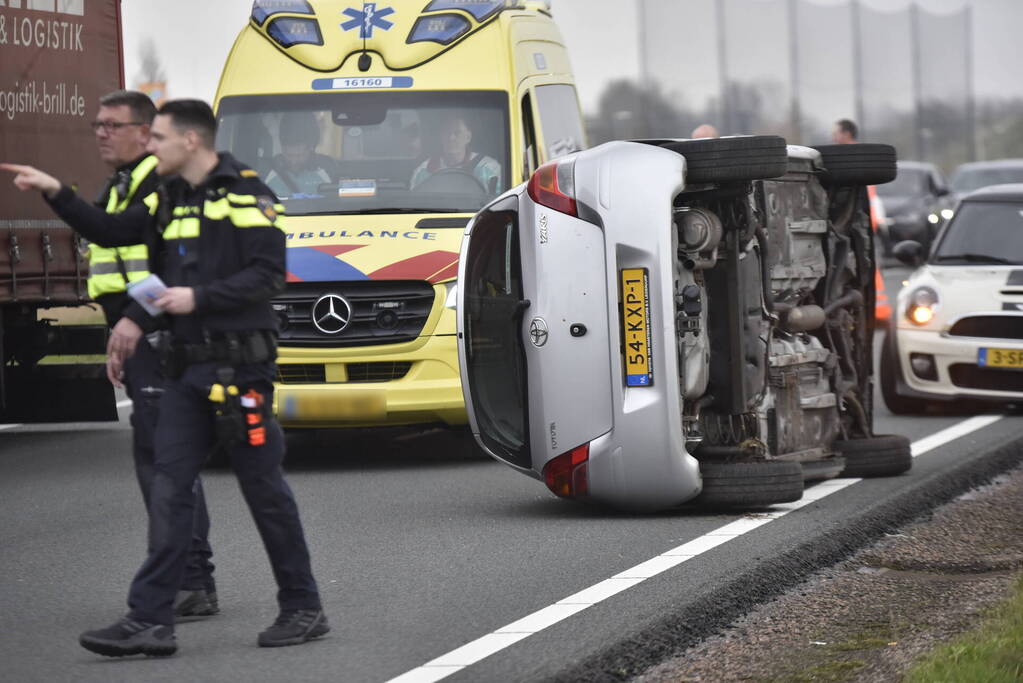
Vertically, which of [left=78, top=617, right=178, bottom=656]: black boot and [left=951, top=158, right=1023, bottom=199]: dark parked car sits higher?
[left=951, top=158, right=1023, bottom=199]: dark parked car

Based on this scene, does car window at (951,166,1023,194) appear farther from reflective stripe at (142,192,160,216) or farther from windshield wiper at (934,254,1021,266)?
reflective stripe at (142,192,160,216)

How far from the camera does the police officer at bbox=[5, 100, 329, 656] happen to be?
19.9ft

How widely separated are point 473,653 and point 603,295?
2797 mm

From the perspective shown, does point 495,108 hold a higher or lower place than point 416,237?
higher

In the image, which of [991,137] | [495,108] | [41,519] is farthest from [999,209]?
[991,137]

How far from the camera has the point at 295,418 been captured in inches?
428

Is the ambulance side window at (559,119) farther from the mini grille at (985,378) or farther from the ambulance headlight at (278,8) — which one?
the mini grille at (985,378)

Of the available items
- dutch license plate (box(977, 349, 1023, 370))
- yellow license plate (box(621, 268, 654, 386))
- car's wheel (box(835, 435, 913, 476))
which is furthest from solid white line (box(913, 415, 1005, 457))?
yellow license plate (box(621, 268, 654, 386))

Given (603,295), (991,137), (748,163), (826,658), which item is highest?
(991,137)

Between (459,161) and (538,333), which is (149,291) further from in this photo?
(459,161)

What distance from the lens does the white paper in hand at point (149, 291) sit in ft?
19.9

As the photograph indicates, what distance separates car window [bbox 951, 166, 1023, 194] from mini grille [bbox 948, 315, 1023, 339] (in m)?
21.3

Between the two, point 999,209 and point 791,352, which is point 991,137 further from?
point 791,352

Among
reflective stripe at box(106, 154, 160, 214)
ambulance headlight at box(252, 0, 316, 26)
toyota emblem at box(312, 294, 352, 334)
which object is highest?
ambulance headlight at box(252, 0, 316, 26)
